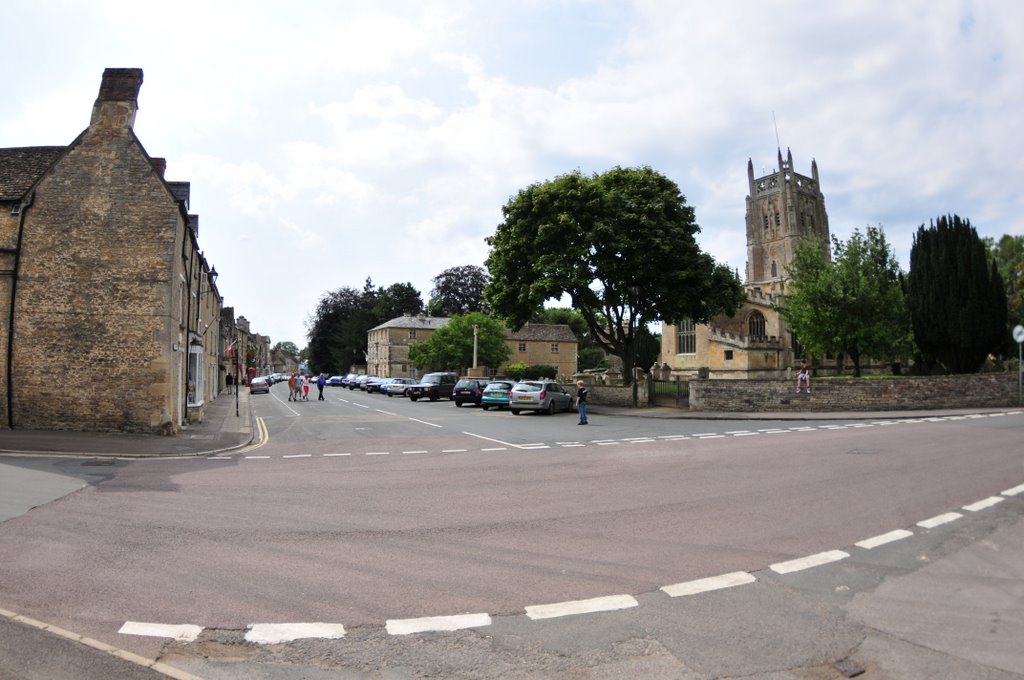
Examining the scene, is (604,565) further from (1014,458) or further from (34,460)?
(34,460)

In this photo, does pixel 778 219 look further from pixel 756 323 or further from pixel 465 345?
pixel 465 345

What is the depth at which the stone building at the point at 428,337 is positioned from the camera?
77.3 m

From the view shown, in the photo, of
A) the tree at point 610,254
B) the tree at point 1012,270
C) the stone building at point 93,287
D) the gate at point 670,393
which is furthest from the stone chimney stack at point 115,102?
the tree at point 1012,270

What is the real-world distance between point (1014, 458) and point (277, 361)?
20154 centimetres

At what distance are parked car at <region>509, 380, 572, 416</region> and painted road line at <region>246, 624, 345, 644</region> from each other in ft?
75.2

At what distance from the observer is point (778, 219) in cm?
9431

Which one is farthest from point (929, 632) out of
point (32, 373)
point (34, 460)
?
point (32, 373)

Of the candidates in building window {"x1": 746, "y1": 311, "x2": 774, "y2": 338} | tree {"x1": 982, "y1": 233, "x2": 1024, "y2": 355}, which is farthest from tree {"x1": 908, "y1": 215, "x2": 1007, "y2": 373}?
building window {"x1": 746, "y1": 311, "x2": 774, "y2": 338}

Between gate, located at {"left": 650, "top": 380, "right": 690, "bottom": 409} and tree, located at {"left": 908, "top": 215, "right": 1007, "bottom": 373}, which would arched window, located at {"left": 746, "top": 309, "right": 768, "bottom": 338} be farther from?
gate, located at {"left": 650, "top": 380, "right": 690, "bottom": 409}

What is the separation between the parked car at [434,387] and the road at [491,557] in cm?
2862

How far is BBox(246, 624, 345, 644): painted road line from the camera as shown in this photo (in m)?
3.98

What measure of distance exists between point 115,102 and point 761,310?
59.7 metres

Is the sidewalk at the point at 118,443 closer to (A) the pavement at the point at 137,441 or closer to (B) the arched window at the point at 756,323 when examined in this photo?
(A) the pavement at the point at 137,441

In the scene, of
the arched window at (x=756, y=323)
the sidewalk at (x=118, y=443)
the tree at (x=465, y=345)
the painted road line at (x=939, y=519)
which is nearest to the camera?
the painted road line at (x=939, y=519)
